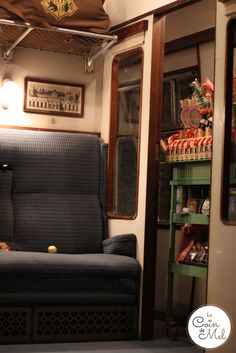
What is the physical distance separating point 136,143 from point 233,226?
1794 millimetres

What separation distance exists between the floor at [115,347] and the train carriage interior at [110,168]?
1 centimetres

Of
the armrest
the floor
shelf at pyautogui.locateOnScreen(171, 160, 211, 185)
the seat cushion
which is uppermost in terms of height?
shelf at pyautogui.locateOnScreen(171, 160, 211, 185)

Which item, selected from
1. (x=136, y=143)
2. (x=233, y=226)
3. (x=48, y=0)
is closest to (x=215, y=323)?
(x=233, y=226)

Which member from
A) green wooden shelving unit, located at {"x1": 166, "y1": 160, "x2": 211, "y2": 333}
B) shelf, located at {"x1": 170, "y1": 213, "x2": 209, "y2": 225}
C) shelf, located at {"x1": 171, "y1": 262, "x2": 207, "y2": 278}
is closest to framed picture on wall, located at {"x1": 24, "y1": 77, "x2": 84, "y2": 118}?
green wooden shelving unit, located at {"x1": 166, "y1": 160, "x2": 211, "y2": 333}

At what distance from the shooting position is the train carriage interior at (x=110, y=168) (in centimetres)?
469

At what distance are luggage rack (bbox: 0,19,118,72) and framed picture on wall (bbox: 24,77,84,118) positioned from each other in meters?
0.25

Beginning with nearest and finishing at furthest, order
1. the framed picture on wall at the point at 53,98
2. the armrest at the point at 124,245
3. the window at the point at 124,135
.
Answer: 1. the armrest at the point at 124,245
2. the window at the point at 124,135
3. the framed picture on wall at the point at 53,98

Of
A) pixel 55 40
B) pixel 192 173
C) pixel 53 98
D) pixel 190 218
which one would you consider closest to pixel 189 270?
pixel 190 218

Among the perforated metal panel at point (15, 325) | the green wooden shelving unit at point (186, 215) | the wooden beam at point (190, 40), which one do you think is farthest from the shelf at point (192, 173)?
the perforated metal panel at point (15, 325)

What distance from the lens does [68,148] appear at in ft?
18.4

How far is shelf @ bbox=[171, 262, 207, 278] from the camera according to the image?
16.1 ft

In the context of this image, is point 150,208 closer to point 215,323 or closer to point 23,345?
point 23,345

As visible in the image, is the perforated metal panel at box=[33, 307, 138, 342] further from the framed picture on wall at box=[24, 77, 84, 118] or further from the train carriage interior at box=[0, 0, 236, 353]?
the framed picture on wall at box=[24, 77, 84, 118]

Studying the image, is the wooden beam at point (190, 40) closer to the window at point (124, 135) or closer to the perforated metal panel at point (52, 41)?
the window at point (124, 135)
